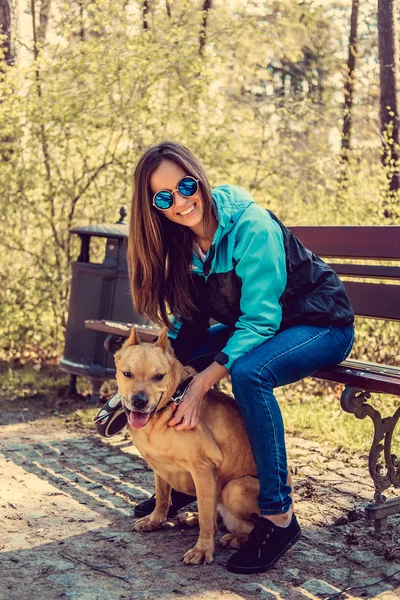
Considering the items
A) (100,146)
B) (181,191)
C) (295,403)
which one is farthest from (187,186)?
(100,146)

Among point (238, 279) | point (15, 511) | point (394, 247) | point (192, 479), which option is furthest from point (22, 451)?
point (394, 247)

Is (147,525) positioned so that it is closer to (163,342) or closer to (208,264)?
(163,342)

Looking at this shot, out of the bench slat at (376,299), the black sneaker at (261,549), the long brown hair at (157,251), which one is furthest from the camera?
the bench slat at (376,299)

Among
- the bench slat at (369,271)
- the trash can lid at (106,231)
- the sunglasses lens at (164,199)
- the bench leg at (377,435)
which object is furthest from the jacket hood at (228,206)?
the trash can lid at (106,231)

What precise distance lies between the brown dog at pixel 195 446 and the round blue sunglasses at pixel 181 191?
2.07ft

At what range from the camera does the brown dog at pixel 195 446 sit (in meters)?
3.40

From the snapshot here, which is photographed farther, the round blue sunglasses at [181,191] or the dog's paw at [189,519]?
the dog's paw at [189,519]

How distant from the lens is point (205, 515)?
3379 mm

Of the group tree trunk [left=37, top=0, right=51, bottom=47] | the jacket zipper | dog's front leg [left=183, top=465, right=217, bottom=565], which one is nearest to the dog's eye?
dog's front leg [left=183, top=465, right=217, bottom=565]

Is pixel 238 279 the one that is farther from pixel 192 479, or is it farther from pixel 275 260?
pixel 192 479

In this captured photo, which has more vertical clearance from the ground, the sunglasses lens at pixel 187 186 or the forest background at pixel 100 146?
the forest background at pixel 100 146

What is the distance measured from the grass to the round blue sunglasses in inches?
108

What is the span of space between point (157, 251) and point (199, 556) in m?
1.48

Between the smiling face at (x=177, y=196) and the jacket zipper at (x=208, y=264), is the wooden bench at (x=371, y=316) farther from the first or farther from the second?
the smiling face at (x=177, y=196)
